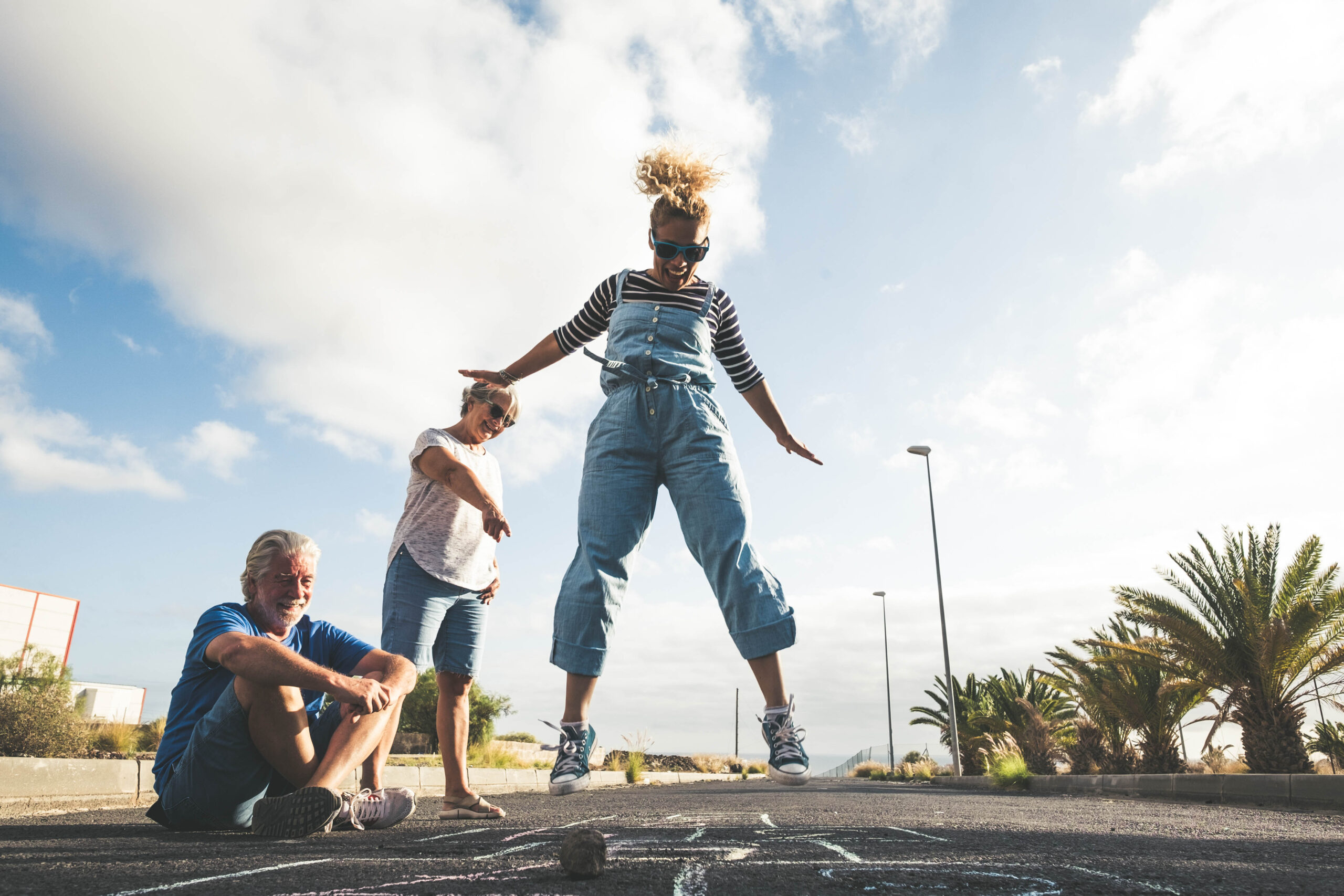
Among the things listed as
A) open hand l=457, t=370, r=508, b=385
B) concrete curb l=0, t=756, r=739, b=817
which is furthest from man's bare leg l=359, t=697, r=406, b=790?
open hand l=457, t=370, r=508, b=385

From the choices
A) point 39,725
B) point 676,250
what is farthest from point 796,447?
point 39,725

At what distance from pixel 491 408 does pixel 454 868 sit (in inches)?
103

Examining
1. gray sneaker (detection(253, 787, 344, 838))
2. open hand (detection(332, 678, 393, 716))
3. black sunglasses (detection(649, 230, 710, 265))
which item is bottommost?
gray sneaker (detection(253, 787, 344, 838))

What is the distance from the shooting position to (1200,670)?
1291 cm

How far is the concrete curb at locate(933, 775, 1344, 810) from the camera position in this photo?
311 inches

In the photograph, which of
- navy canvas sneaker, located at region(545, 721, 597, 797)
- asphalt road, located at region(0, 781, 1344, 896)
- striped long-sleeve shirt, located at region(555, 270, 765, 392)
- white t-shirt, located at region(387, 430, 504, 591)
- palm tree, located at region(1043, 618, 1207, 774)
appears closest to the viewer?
asphalt road, located at region(0, 781, 1344, 896)

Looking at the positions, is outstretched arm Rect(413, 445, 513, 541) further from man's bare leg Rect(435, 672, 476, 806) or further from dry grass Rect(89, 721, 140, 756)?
dry grass Rect(89, 721, 140, 756)

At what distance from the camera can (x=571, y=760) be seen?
8.85ft

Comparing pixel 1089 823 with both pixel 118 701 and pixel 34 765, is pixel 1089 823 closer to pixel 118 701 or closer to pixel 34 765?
pixel 34 765

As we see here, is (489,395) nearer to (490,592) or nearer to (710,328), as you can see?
→ (490,592)

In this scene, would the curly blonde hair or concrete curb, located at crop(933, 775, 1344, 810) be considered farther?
concrete curb, located at crop(933, 775, 1344, 810)

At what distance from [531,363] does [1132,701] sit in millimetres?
15307

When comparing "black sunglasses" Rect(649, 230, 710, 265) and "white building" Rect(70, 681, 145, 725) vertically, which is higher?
"black sunglasses" Rect(649, 230, 710, 265)

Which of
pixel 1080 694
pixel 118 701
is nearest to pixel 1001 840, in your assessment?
pixel 1080 694
